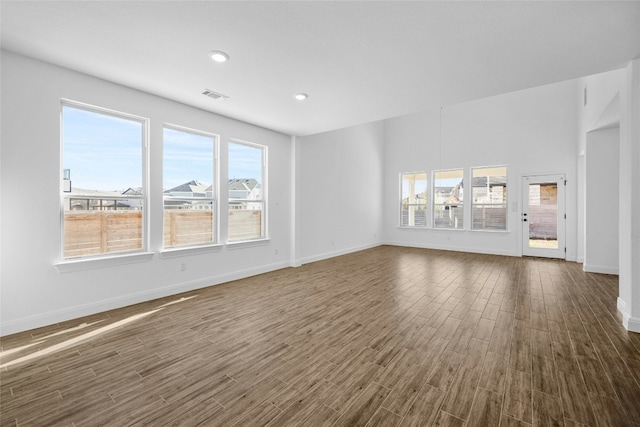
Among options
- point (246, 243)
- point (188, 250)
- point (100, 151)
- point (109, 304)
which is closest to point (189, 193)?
point (188, 250)

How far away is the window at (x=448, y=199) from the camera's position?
8.20 metres

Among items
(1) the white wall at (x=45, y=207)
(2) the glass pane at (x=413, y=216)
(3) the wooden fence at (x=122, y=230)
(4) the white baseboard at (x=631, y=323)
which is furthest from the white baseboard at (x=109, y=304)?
(2) the glass pane at (x=413, y=216)

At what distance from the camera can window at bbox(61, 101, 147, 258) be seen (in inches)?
128

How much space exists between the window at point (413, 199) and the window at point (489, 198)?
1.41 metres

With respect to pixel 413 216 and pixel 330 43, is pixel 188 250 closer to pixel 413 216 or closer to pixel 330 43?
pixel 330 43

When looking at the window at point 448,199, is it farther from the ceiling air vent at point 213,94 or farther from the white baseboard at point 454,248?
the ceiling air vent at point 213,94

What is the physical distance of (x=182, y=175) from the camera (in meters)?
4.29

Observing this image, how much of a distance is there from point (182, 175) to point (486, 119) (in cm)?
786

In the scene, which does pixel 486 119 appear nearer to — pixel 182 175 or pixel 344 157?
pixel 344 157

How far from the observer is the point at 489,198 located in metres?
7.73

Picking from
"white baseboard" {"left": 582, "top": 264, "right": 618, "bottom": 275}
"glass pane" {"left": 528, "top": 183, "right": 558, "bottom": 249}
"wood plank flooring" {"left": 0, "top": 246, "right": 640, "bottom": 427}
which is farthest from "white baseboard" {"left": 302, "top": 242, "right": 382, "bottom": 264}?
"white baseboard" {"left": 582, "top": 264, "right": 618, "bottom": 275}

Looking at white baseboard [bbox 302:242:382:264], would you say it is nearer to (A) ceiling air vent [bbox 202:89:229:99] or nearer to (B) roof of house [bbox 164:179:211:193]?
(B) roof of house [bbox 164:179:211:193]

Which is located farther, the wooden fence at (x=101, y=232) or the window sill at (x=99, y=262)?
the wooden fence at (x=101, y=232)

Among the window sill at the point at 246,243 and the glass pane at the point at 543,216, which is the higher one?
the glass pane at the point at 543,216
